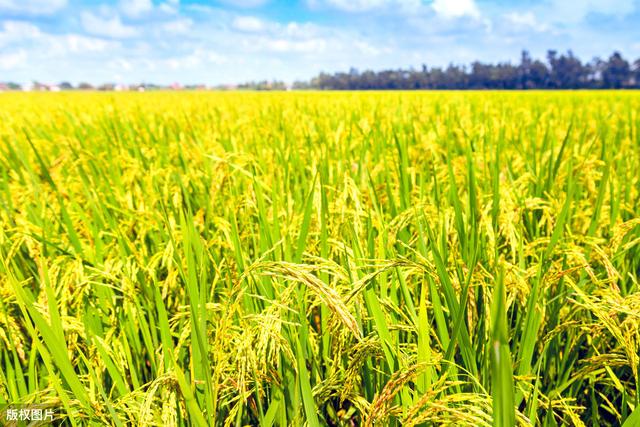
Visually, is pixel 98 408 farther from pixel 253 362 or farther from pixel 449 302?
pixel 449 302

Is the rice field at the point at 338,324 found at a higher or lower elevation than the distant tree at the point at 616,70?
lower

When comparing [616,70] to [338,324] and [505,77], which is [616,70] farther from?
[338,324]

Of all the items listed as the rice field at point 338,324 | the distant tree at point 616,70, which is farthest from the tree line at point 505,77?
the rice field at point 338,324

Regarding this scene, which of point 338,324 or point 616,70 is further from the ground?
point 616,70

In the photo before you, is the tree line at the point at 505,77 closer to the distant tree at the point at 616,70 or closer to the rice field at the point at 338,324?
the distant tree at the point at 616,70

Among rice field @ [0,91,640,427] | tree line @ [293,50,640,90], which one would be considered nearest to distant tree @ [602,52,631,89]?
tree line @ [293,50,640,90]

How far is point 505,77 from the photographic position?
79.5 metres

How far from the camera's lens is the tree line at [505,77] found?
74125mm

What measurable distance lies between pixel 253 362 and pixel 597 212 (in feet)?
3.48

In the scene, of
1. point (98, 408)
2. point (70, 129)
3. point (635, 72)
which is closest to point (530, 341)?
point (98, 408)

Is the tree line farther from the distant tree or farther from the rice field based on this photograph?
the rice field

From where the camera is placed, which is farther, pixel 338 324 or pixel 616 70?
pixel 616 70

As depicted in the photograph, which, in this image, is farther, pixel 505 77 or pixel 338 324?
pixel 505 77

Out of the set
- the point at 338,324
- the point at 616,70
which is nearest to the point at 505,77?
the point at 616,70
